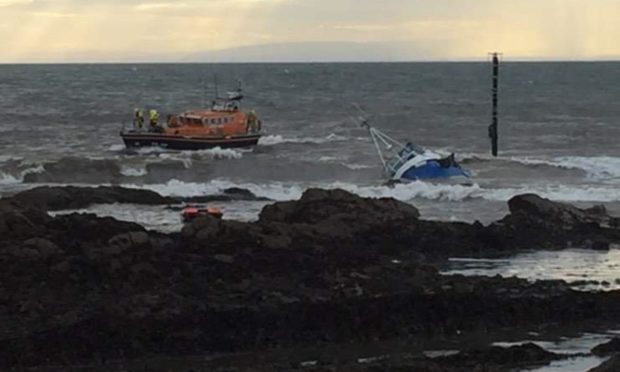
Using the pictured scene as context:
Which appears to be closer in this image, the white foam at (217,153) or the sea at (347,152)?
the sea at (347,152)

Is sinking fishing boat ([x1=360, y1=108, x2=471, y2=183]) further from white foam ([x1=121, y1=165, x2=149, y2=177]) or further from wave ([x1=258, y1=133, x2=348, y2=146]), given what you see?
wave ([x1=258, y1=133, x2=348, y2=146])

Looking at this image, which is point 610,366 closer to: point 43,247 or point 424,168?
point 43,247

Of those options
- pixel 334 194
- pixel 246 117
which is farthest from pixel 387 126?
pixel 334 194

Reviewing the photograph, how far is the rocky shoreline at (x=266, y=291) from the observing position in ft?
50.1

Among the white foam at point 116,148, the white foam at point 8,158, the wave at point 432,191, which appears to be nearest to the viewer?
the wave at point 432,191

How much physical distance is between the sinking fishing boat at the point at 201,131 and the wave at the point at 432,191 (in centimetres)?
1227

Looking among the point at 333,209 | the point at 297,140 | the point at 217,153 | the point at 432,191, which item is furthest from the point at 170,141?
the point at 333,209

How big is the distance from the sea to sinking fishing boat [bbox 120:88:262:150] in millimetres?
734

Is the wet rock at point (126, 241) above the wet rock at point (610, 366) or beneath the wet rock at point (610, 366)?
above

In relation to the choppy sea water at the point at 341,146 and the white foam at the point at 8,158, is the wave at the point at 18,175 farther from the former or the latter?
the white foam at the point at 8,158

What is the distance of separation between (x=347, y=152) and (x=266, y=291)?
34.2 m

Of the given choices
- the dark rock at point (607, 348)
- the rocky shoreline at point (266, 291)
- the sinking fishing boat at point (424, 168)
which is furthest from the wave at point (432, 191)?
the dark rock at point (607, 348)

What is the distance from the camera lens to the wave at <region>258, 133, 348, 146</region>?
56.3m

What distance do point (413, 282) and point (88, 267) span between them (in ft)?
16.9
